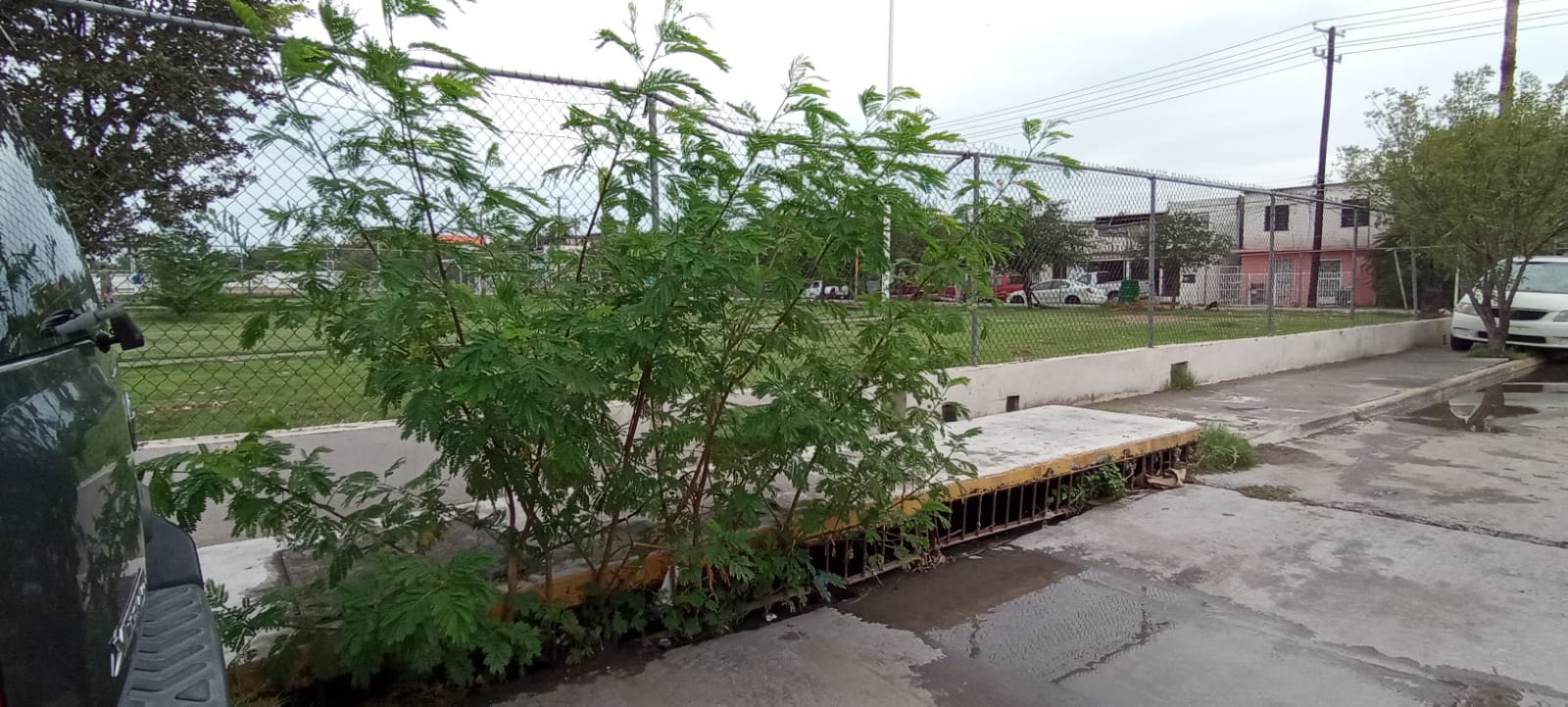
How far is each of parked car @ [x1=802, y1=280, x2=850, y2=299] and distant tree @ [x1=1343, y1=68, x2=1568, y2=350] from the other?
13255mm

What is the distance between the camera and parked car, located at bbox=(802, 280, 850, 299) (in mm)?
3254

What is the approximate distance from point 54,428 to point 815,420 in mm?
2229

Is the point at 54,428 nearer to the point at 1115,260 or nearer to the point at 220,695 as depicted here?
the point at 220,695

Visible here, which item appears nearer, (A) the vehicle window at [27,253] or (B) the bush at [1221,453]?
(A) the vehicle window at [27,253]

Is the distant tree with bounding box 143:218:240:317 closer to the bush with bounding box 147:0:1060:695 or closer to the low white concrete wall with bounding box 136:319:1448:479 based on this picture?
the bush with bounding box 147:0:1060:695

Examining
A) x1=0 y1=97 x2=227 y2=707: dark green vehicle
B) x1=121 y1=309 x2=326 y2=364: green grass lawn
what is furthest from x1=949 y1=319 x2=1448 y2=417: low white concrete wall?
x1=0 y1=97 x2=227 y2=707: dark green vehicle

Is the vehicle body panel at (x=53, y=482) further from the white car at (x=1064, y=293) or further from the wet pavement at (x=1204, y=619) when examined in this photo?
the white car at (x=1064, y=293)

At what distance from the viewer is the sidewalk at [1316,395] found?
25.9 ft

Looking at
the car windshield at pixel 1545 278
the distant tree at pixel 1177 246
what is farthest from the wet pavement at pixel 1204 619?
the car windshield at pixel 1545 278

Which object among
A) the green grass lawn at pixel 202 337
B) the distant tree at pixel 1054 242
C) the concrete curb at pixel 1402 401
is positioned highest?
the distant tree at pixel 1054 242

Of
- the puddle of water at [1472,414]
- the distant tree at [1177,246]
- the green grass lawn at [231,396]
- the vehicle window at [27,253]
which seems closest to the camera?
the vehicle window at [27,253]

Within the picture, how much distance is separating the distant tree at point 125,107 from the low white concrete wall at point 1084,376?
1.05 meters

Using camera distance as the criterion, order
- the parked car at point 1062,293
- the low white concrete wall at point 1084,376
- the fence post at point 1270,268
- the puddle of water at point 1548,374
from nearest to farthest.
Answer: the low white concrete wall at point 1084,376
the parked car at point 1062,293
the fence post at point 1270,268
the puddle of water at point 1548,374

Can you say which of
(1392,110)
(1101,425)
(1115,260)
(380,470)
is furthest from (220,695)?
(1392,110)
